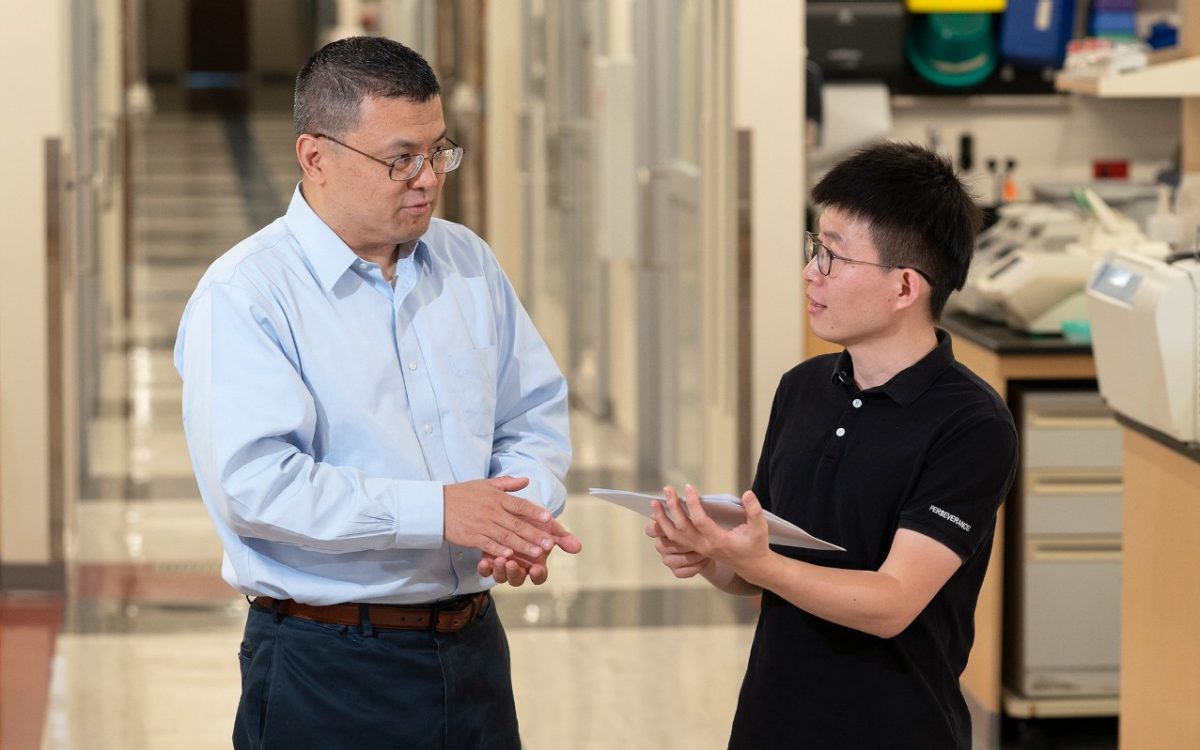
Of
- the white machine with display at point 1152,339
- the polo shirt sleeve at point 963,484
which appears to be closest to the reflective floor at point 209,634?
the white machine with display at point 1152,339

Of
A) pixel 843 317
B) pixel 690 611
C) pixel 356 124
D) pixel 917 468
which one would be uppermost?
pixel 356 124

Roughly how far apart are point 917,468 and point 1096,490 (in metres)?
2.34

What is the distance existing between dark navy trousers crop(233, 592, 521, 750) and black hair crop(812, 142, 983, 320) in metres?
0.78

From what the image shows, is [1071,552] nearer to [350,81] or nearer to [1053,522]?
[1053,522]

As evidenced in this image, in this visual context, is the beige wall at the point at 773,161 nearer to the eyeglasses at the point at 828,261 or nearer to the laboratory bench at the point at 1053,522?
the laboratory bench at the point at 1053,522

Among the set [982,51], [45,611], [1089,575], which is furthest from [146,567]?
[982,51]

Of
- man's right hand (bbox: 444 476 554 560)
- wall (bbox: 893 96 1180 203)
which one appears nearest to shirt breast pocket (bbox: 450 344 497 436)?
man's right hand (bbox: 444 476 554 560)

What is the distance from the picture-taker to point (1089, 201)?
4.60 m

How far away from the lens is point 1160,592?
11.0 feet

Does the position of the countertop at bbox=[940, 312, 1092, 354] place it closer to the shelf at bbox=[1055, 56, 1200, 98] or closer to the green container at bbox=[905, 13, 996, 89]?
the shelf at bbox=[1055, 56, 1200, 98]

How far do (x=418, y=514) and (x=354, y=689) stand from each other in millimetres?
292

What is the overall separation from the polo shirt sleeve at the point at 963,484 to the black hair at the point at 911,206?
0.18 meters

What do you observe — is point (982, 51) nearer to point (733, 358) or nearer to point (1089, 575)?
point (733, 358)

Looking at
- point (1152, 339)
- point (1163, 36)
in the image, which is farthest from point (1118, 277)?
point (1163, 36)
